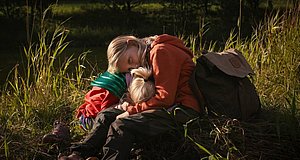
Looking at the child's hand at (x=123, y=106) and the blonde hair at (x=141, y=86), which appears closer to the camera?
the blonde hair at (x=141, y=86)

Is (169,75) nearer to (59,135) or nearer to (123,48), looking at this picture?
(123,48)

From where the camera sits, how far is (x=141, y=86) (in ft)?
12.5

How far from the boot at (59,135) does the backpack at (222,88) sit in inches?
36.9

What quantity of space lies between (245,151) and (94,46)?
949 centimetres

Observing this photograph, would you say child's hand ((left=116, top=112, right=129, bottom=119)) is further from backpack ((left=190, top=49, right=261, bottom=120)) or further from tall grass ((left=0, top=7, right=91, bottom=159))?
tall grass ((left=0, top=7, right=91, bottom=159))

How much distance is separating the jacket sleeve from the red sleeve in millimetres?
465

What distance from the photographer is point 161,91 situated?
3.70 metres

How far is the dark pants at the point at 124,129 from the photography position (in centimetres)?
354

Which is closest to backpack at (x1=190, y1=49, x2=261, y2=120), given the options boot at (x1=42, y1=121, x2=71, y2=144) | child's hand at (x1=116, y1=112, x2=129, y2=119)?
child's hand at (x1=116, y1=112, x2=129, y2=119)

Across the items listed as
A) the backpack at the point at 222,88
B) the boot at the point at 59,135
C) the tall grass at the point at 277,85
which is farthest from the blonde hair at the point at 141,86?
the boot at the point at 59,135

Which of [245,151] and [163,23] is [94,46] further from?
[245,151]

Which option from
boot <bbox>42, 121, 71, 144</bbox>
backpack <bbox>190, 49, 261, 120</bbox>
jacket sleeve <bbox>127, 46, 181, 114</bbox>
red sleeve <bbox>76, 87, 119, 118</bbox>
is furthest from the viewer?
red sleeve <bbox>76, 87, 119, 118</bbox>

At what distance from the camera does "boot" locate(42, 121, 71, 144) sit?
13.2 feet

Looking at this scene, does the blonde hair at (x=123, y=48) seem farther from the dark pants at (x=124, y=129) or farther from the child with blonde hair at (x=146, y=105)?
the dark pants at (x=124, y=129)
